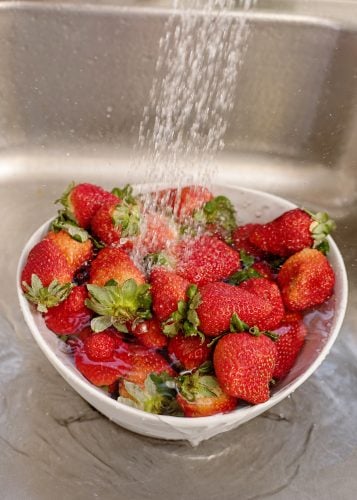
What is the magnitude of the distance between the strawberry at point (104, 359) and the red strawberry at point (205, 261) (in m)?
0.10

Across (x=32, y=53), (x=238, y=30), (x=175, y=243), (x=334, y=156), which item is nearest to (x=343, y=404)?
(x=175, y=243)

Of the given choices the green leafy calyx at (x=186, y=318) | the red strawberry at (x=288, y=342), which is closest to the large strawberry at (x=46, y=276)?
the green leafy calyx at (x=186, y=318)

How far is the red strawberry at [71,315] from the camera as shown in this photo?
58 cm

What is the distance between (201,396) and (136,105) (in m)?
0.58

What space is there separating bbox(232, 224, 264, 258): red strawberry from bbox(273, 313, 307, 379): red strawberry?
0.10 metres

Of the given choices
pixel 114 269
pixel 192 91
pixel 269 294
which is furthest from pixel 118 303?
pixel 192 91

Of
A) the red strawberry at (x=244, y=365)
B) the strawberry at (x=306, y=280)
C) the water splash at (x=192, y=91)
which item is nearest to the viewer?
the red strawberry at (x=244, y=365)

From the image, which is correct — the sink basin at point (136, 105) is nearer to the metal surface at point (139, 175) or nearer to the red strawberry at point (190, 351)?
the metal surface at point (139, 175)

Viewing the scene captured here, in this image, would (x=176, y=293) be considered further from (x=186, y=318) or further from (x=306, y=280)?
(x=306, y=280)

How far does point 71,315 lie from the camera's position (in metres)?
0.59

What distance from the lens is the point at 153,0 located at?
90cm

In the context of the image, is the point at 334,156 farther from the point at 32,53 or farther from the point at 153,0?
the point at 32,53

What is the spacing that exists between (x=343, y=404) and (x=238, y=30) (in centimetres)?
55

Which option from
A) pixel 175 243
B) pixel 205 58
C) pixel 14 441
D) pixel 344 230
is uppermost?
pixel 205 58
